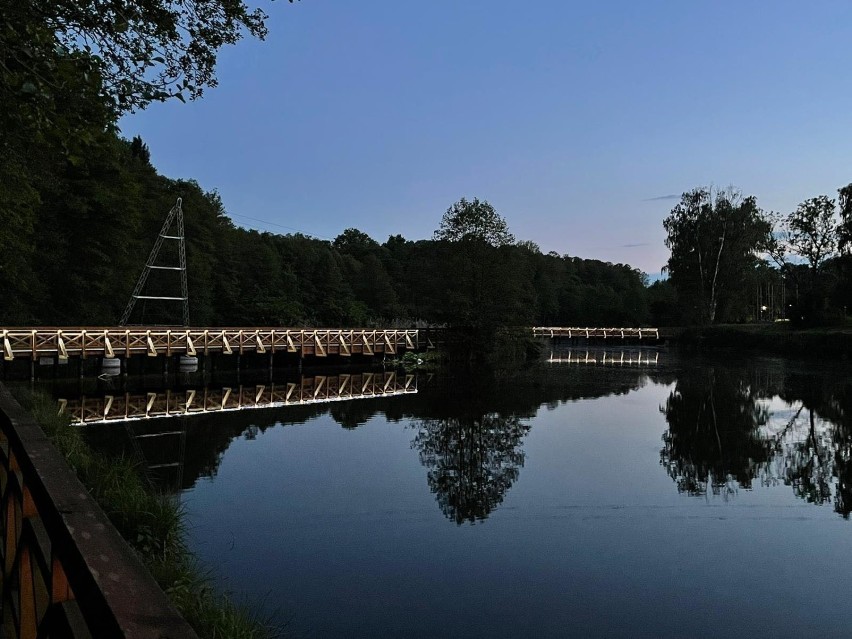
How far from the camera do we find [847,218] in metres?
45.3

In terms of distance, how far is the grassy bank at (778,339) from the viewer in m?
37.3

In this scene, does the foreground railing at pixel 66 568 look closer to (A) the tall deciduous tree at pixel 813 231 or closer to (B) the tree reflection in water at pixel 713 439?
(B) the tree reflection in water at pixel 713 439

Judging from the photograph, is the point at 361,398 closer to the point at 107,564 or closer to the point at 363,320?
the point at 107,564

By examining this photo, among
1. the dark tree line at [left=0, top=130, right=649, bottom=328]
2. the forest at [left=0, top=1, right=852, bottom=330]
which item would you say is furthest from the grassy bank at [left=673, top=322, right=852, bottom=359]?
the dark tree line at [left=0, top=130, right=649, bottom=328]

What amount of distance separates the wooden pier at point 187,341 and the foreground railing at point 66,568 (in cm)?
2105

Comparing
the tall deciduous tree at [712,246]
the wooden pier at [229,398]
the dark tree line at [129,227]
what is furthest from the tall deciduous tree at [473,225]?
the tall deciduous tree at [712,246]

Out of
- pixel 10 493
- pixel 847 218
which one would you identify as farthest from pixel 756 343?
pixel 10 493

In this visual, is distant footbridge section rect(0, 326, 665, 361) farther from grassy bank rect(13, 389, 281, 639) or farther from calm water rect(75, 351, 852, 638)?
A: grassy bank rect(13, 389, 281, 639)

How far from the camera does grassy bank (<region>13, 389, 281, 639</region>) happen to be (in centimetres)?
413

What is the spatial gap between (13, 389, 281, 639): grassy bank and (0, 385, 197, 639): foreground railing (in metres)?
1.54

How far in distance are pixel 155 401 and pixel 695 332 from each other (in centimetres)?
4404

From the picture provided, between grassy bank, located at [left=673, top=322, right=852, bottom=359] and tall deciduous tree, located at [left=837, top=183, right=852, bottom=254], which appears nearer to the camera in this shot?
grassy bank, located at [left=673, top=322, right=852, bottom=359]

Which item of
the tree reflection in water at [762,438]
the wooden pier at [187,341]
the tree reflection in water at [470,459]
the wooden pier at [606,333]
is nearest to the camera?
the tree reflection in water at [470,459]

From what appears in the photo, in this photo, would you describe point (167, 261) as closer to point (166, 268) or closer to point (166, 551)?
point (166, 268)
